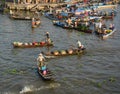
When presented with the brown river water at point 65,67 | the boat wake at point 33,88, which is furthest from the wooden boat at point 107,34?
the boat wake at point 33,88

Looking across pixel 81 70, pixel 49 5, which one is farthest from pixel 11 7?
pixel 81 70

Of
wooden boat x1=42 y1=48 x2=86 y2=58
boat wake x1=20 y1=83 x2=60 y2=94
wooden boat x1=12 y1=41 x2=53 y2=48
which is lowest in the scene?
boat wake x1=20 y1=83 x2=60 y2=94

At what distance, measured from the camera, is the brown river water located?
27672mm

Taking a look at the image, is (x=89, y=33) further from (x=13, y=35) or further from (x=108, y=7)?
(x=108, y=7)

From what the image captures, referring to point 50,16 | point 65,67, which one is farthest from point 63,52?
point 50,16

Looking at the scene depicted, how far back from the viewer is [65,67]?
33.3 m

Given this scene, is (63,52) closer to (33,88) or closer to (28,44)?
(28,44)

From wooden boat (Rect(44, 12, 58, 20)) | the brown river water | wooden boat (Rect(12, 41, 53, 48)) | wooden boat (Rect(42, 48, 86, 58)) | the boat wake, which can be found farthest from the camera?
wooden boat (Rect(44, 12, 58, 20))

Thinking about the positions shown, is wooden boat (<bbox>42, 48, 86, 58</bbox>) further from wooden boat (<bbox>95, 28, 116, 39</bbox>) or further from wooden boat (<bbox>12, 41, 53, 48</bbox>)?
wooden boat (<bbox>95, 28, 116, 39</bbox>)

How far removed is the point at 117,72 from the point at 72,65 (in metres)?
5.19

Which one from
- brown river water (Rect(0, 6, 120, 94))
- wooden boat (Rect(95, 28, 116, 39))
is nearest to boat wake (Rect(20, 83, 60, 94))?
brown river water (Rect(0, 6, 120, 94))

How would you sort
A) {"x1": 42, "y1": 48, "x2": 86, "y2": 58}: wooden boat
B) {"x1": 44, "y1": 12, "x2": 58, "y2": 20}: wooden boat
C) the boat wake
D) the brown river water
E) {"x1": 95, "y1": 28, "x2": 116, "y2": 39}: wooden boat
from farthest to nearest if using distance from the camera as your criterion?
1. {"x1": 44, "y1": 12, "x2": 58, "y2": 20}: wooden boat
2. {"x1": 95, "y1": 28, "x2": 116, "y2": 39}: wooden boat
3. {"x1": 42, "y1": 48, "x2": 86, "y2": 58}: wooden boat
4. the brown river water
5. the boat wake

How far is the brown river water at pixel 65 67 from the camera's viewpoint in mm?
27672

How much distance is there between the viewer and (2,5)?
276 feet
